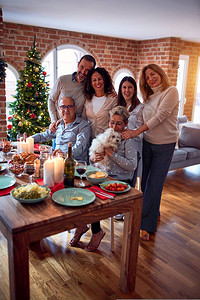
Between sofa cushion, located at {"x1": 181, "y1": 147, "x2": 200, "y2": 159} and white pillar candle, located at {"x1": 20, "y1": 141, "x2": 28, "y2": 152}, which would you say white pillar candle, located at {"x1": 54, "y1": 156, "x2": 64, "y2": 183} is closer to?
white pillar candle, located at {"x1": 20, "y1": 141, "x2": 28, "y2": 152}

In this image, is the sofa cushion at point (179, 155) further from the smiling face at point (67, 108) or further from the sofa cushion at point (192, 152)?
the smiling face at point (67, 108)

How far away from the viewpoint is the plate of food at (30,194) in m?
1.44

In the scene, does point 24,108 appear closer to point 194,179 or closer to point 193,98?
point 194,179

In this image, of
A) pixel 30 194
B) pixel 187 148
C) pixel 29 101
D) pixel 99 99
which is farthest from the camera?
pixel 29 101

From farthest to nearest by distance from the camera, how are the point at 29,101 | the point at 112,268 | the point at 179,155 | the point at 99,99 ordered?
the point at 29,101 < the point at 179,155 < the point at 99,99 < the point at 112,268

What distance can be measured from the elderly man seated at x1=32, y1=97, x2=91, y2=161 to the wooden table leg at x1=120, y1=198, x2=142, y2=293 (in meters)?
1.01

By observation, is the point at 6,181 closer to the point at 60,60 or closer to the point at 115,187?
the point at 115,187

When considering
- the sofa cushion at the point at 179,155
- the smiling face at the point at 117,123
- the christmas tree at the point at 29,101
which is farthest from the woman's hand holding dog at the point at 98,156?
the christmas tree at the point at 29,101

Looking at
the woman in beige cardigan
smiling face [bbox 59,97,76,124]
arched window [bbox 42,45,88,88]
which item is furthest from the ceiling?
smiling face [bbox 59,97,76,124]

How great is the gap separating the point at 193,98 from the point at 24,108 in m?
4.59

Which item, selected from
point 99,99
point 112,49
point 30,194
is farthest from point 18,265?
point 112,49

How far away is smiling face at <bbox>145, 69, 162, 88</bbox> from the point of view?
239cm

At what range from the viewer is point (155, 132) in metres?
2.48

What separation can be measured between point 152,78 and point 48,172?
Answer: 4.42 feet
